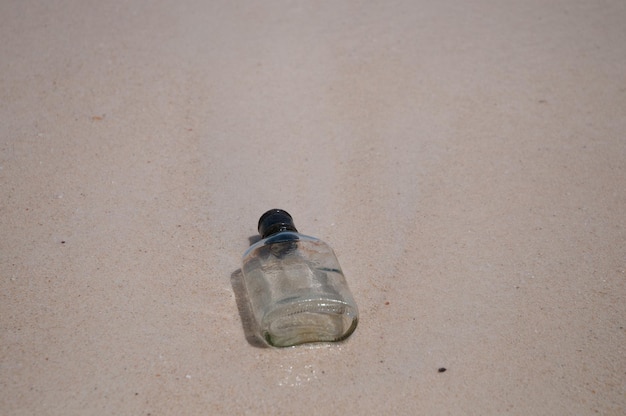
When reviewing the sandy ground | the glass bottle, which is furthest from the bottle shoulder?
the sandy ground

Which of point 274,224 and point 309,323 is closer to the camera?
point 309,323

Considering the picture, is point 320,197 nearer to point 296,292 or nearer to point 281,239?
point 281,239

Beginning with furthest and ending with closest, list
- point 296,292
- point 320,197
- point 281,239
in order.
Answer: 1. point 320,197
2. point 281,239
3. point 296,292

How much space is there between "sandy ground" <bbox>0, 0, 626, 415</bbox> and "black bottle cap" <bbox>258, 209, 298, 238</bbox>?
0.23 metres

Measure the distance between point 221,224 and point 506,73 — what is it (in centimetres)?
172

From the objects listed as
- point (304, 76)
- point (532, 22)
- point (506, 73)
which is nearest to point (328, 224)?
point (304, 76)

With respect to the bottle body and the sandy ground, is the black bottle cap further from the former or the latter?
the sandy ground

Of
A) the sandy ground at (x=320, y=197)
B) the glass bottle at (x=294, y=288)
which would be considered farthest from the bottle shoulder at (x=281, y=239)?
the sandy ground at (x=320, y=197)

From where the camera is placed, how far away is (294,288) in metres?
1.81

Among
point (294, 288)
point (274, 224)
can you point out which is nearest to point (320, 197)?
point (274, 224)

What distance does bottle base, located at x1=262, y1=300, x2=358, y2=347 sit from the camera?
175 centimetres

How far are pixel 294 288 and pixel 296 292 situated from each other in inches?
0.9

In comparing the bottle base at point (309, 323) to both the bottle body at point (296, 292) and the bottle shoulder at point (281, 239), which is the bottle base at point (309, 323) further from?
the bottle shoulder at point (281, 239)

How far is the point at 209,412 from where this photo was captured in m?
1.68
